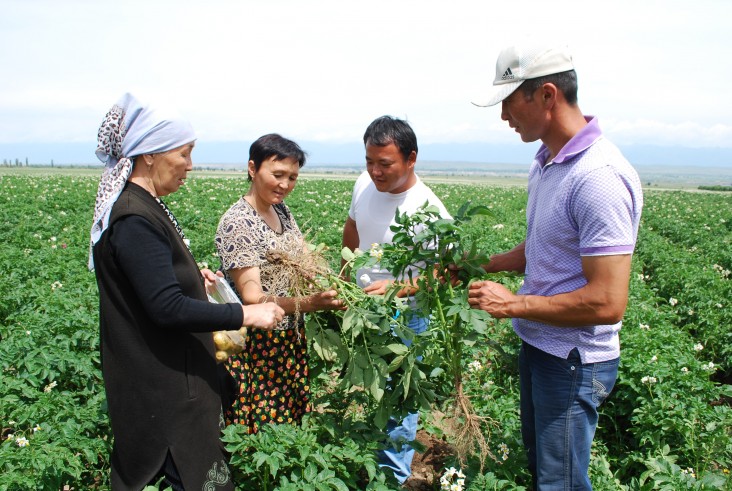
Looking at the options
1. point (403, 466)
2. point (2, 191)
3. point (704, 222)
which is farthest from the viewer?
point (2, 191)

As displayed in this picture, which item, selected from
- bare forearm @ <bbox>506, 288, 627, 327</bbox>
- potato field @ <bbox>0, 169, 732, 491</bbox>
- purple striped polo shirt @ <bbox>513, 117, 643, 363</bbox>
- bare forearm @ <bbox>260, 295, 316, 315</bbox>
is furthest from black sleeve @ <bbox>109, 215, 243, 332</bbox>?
purple striped polo shirt @ <bbox>513, 117, 643, 363</bbox>

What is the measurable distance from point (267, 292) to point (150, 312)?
28.0 inches

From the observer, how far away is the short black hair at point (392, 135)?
2.86 meters

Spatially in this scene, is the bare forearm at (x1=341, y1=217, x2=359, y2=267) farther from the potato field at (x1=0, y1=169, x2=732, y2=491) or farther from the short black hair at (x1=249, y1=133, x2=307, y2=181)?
the short black hair at (x1=249, y1=133, x2=307, y2=181)

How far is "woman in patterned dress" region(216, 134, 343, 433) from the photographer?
8.02 feet

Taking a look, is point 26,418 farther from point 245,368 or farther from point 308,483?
point 308,483

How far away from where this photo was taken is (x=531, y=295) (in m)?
2.11

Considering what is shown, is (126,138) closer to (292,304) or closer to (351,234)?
(292,304)

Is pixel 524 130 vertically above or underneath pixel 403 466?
above

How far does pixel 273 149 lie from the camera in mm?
2639

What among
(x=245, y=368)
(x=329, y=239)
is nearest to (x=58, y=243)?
(x=329, y=239)

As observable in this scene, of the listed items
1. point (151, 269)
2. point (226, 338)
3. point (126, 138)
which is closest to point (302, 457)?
point (226, 338)

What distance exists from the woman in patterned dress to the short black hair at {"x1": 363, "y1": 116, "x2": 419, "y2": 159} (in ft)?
1.37

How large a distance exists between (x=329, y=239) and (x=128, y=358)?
5928 mm
